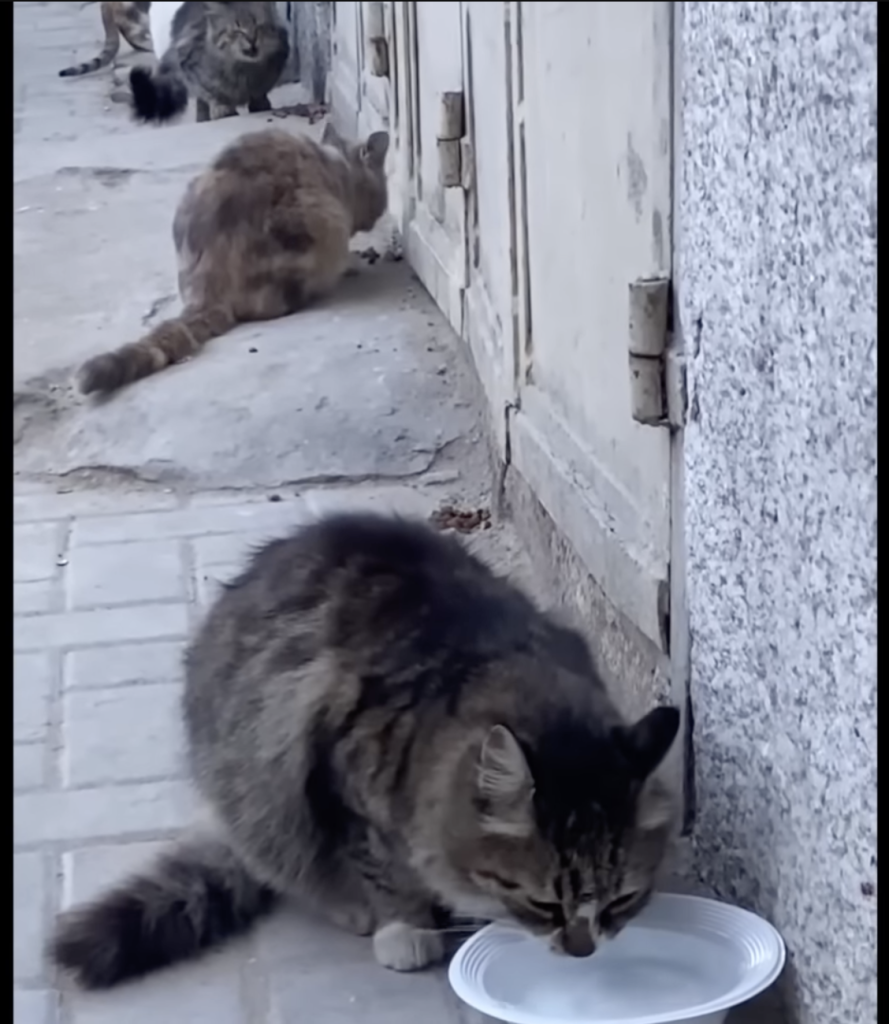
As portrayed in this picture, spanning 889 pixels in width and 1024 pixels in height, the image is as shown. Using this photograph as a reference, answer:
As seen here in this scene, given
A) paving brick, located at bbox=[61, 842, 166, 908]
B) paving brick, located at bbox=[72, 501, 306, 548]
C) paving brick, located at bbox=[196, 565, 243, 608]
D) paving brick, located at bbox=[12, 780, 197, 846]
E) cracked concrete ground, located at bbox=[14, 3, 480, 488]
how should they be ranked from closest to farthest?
paving brick, located at bbox=[61, 842, 166, 908] → paving brick, located at bbox=[12, 780, 197, 846] → paving brick, located at bbox=[196, 565, 243, 608] → paving brick, located at bbox=[72, 501, 306, 548] → cracked concrete ground, located at bbox=[14, 3, 480, 488]

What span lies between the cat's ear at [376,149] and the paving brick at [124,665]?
218 centimetres

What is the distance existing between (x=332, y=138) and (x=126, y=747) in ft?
9.56

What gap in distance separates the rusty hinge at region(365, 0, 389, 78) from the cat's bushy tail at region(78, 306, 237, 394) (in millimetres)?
1036

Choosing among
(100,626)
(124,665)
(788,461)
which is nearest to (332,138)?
(100,626)

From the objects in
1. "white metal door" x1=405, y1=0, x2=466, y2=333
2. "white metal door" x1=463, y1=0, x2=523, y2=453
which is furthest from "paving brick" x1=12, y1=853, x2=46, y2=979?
"white metal door" x1=405, y1=0, x2=466, y2=333

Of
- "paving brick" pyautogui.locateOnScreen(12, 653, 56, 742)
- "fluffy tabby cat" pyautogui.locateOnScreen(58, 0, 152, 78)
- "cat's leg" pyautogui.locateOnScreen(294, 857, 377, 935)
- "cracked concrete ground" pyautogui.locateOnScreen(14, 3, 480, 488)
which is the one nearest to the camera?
"cat's leg" pyautogui.locateOnScreen(294, 857, 377, 935)

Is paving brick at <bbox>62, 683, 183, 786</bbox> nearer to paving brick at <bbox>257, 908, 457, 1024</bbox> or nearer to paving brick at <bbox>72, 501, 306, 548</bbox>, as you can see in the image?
paving brick at <bbox>257, 908, 457, 1024</bbox>

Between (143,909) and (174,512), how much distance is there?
1816 millimetres

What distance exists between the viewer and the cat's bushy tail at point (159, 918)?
230cm

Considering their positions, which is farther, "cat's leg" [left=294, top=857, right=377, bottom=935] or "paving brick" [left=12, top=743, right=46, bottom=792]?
"paving brick" [left=12, top=743, right=46, bottom=792]

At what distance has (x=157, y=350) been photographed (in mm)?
4566

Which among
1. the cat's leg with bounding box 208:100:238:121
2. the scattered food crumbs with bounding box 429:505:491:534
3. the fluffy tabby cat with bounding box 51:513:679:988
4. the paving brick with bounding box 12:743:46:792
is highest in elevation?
the cat's leg with bounding box 208:100:238:121

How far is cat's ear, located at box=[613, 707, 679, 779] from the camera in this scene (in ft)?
6.89

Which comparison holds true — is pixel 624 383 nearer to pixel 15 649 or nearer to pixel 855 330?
pixel 855 330
